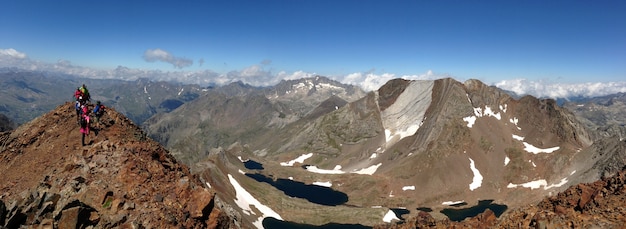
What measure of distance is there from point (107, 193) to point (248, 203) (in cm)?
13265

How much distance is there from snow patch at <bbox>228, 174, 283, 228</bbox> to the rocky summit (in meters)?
113

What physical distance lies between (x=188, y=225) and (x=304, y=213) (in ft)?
461

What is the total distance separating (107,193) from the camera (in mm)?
23562

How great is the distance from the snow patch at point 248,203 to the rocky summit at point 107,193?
370 ft

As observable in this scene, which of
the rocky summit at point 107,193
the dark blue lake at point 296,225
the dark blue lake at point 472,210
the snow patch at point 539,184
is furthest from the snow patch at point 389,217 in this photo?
the rocky summit at point 107,193

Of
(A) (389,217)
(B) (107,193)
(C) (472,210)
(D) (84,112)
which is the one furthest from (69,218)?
(C) (472,210)

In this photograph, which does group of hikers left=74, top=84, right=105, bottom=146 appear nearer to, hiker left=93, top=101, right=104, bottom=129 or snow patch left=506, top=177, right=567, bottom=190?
hiker left=93, top=101, right=104, bottom=129

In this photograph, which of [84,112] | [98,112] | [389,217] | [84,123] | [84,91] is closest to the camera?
[84,123]

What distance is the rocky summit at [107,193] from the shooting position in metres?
21.0

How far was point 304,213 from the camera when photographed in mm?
159625

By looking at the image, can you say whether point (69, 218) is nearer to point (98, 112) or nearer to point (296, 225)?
point (98, 112)

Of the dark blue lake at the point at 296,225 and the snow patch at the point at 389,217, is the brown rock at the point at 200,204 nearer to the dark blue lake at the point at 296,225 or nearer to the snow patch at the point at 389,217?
the dark blue lake at the point at 296,225

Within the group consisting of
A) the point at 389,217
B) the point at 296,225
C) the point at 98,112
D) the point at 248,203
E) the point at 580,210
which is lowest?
the point at 296,225

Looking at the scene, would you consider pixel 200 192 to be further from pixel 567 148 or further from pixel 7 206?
pixel 567 148
